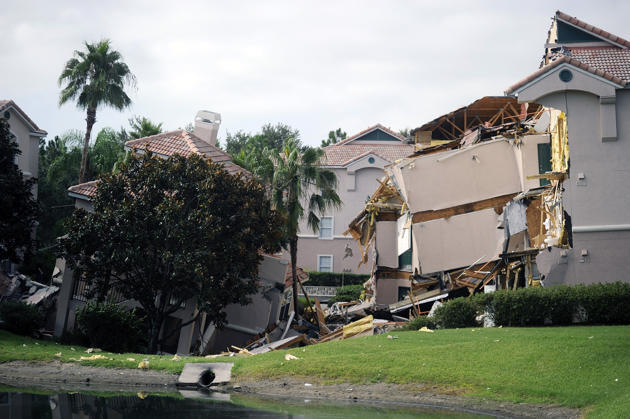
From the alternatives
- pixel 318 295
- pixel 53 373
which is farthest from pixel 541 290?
pixel 318 295

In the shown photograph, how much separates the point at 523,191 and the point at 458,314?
9121 mm

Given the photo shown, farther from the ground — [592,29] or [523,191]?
[592,29]

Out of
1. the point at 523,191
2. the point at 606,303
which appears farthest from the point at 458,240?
the point at 606,303

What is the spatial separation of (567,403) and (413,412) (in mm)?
3149

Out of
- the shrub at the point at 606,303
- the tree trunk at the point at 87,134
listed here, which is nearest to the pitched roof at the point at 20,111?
the tree trunk at the point at 87,134

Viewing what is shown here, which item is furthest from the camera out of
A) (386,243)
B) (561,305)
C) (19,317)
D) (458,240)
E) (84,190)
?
(386,243)

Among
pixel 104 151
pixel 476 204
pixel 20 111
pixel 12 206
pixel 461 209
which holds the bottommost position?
pixel 12 206

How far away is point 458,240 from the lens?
30.8 metres

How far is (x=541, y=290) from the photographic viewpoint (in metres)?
20.9

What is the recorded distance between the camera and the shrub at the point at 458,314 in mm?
22266

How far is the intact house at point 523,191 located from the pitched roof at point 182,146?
7956mm

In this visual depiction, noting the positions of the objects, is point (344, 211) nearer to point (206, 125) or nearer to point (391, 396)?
point (206, 125)

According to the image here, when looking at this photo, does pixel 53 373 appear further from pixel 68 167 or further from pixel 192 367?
pixel 68 167

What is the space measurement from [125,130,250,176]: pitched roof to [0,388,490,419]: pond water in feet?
54.0
